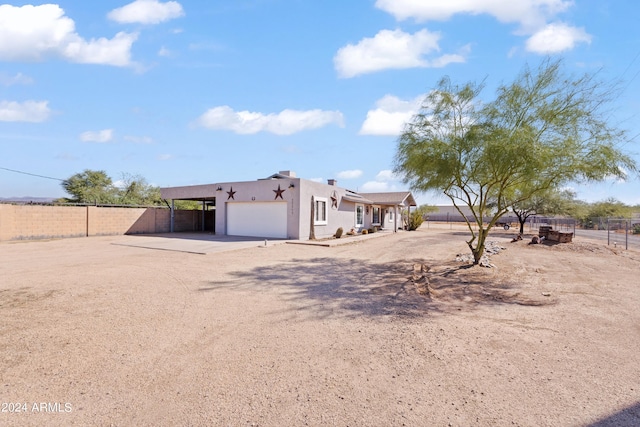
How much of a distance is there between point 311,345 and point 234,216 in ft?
56.1

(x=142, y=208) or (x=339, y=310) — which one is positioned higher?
(x=142, y=208)

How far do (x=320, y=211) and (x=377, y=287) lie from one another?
12.4m

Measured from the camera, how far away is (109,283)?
7.56 meters

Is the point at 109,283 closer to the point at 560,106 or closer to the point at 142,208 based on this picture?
the point at 560,106

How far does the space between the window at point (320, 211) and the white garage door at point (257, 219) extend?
1.94 metres

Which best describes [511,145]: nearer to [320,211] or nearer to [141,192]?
[320,211]

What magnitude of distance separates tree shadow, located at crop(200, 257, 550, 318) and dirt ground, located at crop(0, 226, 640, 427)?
0.23 feet

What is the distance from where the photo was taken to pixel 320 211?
20219 mm

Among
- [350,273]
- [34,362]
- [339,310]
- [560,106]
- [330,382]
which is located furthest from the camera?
[350,273]

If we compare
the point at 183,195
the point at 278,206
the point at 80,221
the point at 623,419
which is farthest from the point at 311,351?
the point at 183,195

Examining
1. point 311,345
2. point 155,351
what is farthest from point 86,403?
point 311,345

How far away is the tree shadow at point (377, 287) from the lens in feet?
20.7

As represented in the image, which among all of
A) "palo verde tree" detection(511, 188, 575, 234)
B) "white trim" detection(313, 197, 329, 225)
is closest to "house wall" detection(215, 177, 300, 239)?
"white trim" detection(313, 197, 329, 225)

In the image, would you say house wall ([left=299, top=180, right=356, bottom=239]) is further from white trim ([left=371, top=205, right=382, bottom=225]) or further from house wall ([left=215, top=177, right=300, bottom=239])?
white trim ([left=371, top=205, right=382, bottom=225])
